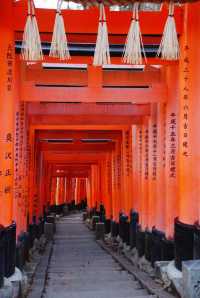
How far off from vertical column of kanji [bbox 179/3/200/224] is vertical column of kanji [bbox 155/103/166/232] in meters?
2.82

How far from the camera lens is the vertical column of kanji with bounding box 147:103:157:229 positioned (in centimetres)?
1311

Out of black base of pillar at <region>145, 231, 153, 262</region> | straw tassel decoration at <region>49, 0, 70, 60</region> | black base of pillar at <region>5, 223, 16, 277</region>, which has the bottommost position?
black base of pillar at <region>145, 231, 153, 262</region>

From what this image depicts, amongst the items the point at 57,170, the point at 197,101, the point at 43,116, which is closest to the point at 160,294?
the point at 197,101

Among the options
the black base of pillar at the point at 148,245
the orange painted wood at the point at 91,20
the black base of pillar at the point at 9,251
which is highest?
the orange painted wood at the point at 91,20

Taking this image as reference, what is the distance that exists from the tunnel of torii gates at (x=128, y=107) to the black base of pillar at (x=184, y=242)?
2 centimetres

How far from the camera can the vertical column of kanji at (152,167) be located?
13.1m

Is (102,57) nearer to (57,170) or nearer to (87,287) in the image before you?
(87,287)

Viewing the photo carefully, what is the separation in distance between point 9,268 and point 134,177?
8155 mm

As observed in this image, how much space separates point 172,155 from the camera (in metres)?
10.8

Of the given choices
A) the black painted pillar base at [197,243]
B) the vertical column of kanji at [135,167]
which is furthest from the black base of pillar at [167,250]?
the vertical column of kanji at [135,167]

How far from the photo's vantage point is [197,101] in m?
9.22

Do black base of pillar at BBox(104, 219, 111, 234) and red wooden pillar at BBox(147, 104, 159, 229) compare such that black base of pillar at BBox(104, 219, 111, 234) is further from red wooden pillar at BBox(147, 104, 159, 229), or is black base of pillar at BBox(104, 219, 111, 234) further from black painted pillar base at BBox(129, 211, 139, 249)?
red wooden pillar at BBox(147, 104, 159, 229)

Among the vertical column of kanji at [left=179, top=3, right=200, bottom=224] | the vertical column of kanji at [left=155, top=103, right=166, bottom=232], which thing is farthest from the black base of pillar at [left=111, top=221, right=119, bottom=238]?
the vertical column of kanji at [left=179, top=3, right=200, bottom=224]

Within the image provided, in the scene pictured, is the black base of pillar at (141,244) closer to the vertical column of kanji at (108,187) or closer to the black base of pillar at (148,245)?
the black base of pillar at (148,245)
